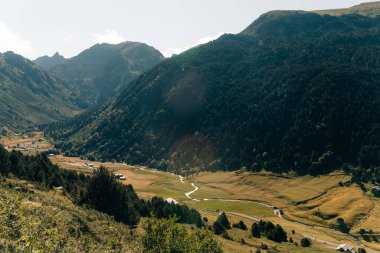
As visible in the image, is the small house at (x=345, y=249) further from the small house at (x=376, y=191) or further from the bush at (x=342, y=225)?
the small house at (x=376, y=191)

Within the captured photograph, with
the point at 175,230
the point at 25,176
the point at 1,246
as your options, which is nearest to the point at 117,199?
the point at 25,176

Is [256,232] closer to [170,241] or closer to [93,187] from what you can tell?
[93,187]

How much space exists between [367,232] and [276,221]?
35978mm

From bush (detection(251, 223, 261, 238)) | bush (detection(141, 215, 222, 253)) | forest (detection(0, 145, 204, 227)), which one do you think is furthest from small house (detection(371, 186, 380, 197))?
bush (detection(141, 215, 222, 253))

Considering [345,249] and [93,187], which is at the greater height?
[93,187]

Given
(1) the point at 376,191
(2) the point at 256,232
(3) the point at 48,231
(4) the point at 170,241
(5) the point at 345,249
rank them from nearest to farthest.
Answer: (3) the point at 48,231 < (4) the point at 170,241 < (2) the point at 256,232 < (5) the point at 345,249 < (1) the point at 376,191

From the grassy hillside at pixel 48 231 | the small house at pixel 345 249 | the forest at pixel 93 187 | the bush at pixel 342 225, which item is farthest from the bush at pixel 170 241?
the bush at pixel 342 225

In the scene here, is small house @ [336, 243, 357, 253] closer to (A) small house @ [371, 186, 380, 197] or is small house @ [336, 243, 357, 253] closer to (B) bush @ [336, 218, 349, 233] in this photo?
(B) bush @ [336, 218, 349, 233]

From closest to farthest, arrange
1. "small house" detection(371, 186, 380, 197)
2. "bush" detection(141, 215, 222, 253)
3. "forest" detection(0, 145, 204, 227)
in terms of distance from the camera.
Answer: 1. "bush" detection(141, 215, 222, 253)
2. "forest" detection(0, 145, 204, 227)
3. "small house" detection(371, 186, 380, 197)

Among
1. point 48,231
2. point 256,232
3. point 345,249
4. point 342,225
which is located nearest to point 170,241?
point 48,231

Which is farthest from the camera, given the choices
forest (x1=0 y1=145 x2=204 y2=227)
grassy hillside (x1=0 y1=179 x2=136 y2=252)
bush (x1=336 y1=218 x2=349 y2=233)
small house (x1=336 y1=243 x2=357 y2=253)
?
bush (x1=336 y1=218 x2=349 y2=233)

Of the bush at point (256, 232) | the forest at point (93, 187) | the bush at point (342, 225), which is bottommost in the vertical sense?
the bush at point (342, 225)

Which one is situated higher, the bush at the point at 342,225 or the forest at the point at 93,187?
the forest at the point at 93,187

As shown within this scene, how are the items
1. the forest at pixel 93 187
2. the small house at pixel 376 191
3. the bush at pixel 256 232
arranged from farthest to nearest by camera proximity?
the small house at pixel 376 191
the bush at pixel 256 232
the forest at pixel 93 187
